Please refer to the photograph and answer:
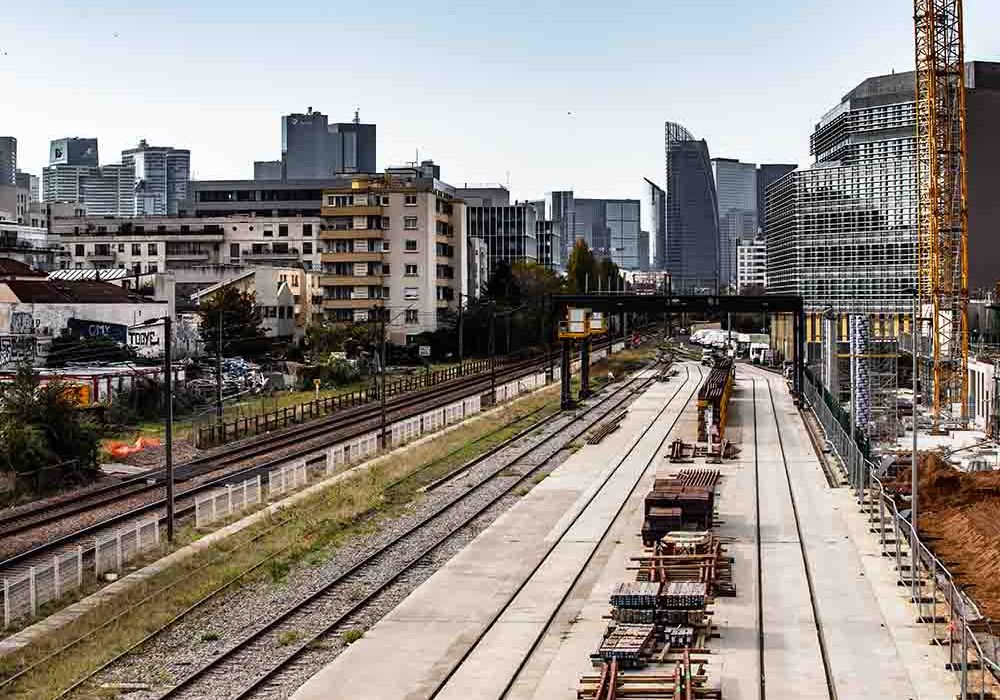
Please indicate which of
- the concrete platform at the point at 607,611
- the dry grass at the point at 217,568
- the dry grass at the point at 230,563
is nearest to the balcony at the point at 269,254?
the dry grass at the point at 230,563

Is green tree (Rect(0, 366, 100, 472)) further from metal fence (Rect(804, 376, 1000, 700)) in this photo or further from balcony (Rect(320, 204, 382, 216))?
balcony (Rect(320, 204, 382, 216))

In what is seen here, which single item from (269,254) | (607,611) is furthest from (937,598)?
(269,254)

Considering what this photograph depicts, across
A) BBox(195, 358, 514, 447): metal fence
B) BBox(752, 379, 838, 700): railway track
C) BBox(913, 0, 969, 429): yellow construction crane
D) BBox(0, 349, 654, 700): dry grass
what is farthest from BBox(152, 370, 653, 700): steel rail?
BBox(913, 0, 969, 429): yellow construction crane

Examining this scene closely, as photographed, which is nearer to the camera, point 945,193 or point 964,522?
point 964,522

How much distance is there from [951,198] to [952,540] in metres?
46.5

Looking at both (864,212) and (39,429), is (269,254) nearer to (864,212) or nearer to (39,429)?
(864,212)

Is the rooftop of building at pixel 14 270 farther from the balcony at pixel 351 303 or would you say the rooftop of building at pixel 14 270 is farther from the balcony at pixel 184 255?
the balcony at pixel 184 255

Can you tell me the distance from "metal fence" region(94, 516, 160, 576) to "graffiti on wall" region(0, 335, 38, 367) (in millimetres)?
30035

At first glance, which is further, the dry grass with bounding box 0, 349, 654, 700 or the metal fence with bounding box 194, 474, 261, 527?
the metal fence with bounding box 194, 474, 261, 527

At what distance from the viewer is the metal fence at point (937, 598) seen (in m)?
17.2

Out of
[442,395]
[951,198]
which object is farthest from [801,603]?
[951,198]

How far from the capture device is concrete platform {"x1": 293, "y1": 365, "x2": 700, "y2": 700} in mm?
17922

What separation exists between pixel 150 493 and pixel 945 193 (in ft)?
174

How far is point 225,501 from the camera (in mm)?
31703
